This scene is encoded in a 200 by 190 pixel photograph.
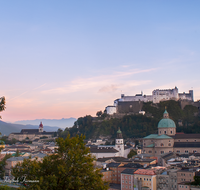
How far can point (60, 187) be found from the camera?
1441 centimetres

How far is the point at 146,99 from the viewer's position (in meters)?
99.8

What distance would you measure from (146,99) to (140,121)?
499 inches

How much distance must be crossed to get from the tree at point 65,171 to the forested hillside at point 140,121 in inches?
2701

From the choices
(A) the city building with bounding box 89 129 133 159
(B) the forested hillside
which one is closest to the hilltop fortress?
(B) the forested hillside

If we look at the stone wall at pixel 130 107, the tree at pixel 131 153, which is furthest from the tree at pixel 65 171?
the stone wall at pixel 130 107

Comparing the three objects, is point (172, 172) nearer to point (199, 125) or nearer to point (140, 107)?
point (199, 125)

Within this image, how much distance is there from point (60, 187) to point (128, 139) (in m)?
71.6

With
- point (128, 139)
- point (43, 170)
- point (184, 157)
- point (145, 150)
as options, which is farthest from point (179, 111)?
point (43, 170)

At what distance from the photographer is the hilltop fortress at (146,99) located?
97.9m

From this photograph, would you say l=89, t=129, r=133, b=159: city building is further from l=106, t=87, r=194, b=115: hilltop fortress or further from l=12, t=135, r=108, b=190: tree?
l=12, t=135, r=108, b=190: tree

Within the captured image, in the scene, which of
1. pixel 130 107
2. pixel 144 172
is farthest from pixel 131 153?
pixel 130 107

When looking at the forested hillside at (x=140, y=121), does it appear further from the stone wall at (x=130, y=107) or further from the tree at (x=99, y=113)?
the tree at (x=99, y=113)

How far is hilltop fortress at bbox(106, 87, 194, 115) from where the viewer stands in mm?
97875

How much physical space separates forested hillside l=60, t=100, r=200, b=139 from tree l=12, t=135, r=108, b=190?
68.6 metres
